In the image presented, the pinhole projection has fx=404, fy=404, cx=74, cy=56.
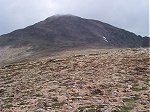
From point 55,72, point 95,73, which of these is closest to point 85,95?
point 95,73

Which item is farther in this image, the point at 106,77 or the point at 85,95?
the point at 106,77

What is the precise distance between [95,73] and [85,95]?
40.6 feet

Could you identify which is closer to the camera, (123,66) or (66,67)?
(123,66)

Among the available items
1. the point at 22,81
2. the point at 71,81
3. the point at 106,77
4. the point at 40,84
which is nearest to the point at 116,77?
the point at 106,77

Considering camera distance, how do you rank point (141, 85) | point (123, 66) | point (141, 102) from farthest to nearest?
1. point (123, 66)
2. point (141, 85)
3. point (141, 102)

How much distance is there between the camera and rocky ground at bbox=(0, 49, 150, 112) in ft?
117

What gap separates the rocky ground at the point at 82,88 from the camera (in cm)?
3569

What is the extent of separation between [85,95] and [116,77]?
31.3 ft

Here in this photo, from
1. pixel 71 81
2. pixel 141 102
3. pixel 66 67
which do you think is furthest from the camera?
pixel 66 67

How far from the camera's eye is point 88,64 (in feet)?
202

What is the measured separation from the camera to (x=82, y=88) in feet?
143

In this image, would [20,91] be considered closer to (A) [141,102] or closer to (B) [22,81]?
(B) [22,81]

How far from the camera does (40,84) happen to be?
48.0m

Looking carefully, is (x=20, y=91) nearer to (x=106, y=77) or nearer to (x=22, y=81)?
(x=22, y=81)
